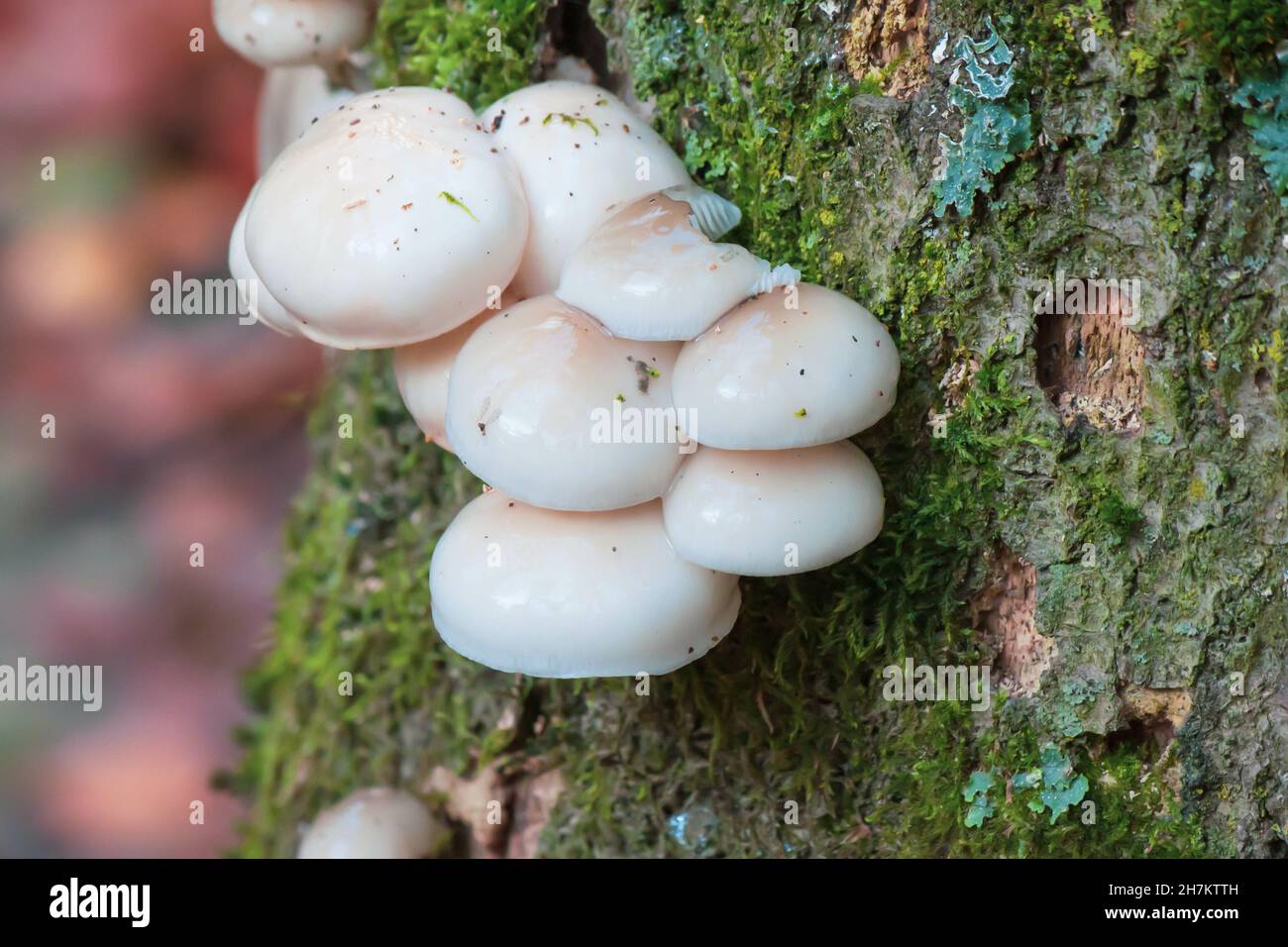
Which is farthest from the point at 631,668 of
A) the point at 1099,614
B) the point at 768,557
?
the point at 1099,614

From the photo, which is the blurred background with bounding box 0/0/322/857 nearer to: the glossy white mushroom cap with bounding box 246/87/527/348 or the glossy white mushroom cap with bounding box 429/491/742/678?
the glossy white mushroom cap with bounding box 246/87/527/348

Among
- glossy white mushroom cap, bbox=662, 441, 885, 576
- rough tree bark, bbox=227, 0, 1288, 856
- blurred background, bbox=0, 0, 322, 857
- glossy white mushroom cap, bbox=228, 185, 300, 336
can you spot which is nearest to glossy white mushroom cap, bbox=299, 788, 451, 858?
rough tree bark, bbox=227, 0, 1288, 856

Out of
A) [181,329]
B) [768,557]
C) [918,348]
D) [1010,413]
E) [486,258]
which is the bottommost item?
[768,557]

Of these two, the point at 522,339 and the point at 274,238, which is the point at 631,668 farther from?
the point at 274,238

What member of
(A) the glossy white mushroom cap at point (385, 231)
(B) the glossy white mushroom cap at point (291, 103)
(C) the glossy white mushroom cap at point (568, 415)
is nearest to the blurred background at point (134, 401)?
(B) the glossy white mushroom cap at point (291, 103)

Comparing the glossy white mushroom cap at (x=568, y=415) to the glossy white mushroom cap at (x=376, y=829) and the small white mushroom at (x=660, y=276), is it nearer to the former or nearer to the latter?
the small white mushroom at (x=660, y=276)

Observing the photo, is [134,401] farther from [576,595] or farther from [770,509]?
[770,509]

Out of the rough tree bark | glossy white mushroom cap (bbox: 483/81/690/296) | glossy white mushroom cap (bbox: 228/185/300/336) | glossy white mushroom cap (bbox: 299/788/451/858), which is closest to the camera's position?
the rough tree bark

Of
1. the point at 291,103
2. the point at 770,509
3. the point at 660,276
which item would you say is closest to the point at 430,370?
the point at 660,276
